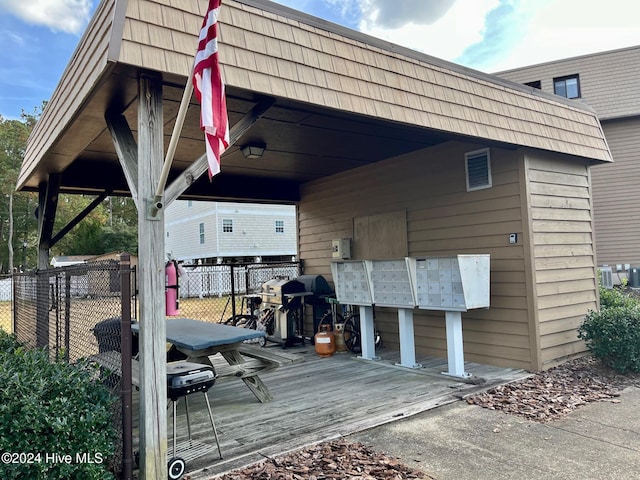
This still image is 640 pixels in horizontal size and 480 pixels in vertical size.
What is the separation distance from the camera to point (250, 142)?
16.3 feet

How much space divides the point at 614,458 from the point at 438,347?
292 centimetres

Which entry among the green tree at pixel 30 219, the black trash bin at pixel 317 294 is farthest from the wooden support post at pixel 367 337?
the green tree at pixel 30 219

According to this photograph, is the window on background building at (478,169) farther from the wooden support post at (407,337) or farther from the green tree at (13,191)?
the green tree at (13,191)

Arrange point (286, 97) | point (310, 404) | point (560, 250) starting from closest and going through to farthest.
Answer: point (286, 97), point (310, 404), point (560, 250)

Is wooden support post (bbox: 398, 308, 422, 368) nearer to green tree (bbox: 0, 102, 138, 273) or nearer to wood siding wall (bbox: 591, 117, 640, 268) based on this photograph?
wood siding wall (bbox: 591, 117, 640, 268)

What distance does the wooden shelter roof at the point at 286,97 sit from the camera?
259 centimetres

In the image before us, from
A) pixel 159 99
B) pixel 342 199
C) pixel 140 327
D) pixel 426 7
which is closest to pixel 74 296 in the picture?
pixel 140 327

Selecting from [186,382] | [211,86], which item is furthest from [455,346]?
[211,86]

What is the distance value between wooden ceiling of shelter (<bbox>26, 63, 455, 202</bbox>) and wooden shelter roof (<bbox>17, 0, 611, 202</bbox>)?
18 millimetres

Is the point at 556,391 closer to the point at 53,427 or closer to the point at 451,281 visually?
the point at 451,281

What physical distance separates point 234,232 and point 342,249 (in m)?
13.0

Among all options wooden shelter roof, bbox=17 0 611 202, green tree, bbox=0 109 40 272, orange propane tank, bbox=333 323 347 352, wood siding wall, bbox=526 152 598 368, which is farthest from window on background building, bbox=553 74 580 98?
green tree, bbox=0 109 40 272

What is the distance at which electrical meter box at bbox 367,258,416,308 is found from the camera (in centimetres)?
498

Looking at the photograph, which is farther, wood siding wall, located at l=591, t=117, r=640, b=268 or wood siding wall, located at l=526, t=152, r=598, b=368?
wood siding wall, located at l=591, t=117, r=640, b=268
